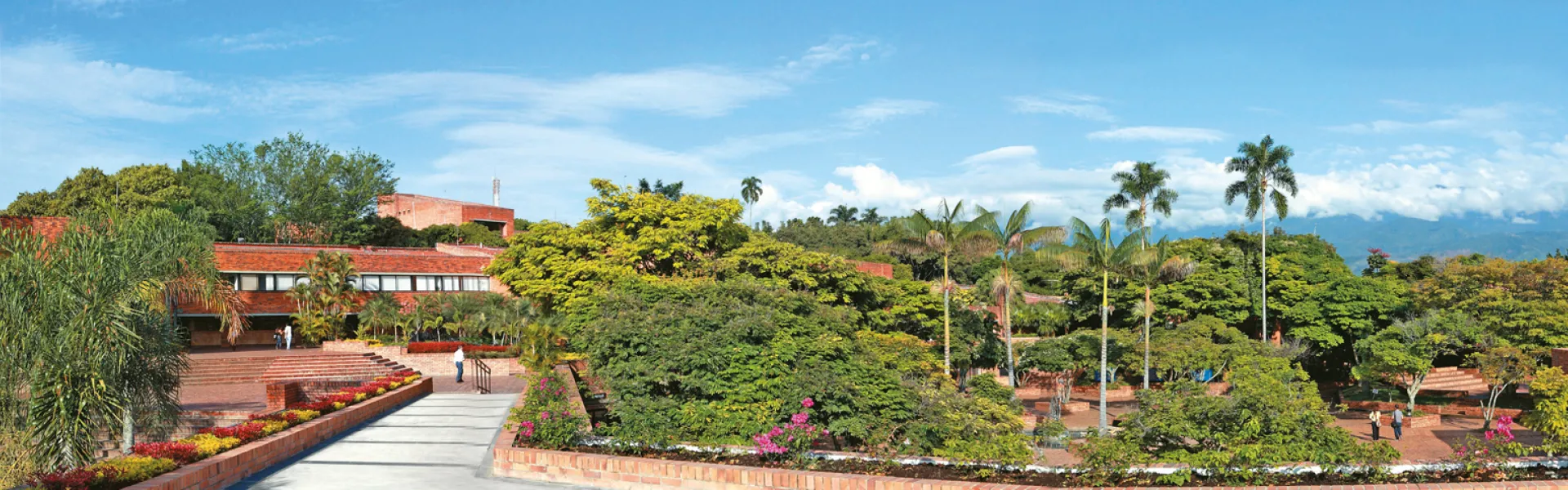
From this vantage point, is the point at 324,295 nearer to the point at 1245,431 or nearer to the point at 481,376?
the point at 481,376

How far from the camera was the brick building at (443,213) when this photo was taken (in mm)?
72312

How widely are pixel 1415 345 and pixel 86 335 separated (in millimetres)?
36633

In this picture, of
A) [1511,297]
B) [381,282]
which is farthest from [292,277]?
[1511,297]

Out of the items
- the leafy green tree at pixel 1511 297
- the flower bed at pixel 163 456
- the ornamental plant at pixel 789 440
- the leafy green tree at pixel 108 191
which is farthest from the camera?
the leafy green tree at pixel 108 191

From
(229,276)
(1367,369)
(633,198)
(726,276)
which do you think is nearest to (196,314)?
(229,276)

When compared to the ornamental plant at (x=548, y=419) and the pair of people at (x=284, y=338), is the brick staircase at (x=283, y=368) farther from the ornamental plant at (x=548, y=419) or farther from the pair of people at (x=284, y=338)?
the ornamental plant at (x=548, y=419)

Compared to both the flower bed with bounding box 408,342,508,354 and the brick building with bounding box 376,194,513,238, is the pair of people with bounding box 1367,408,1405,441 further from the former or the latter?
the brick building with bounding box 376,194,513,238

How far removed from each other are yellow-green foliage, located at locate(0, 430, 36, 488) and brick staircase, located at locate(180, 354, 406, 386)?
18285 mm

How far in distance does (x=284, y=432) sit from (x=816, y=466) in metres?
8.10

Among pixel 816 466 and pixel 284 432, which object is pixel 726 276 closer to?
pixel 284 432

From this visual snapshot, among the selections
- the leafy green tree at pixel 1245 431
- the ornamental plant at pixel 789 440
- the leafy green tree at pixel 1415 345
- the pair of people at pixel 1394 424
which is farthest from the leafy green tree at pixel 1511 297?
the ornamental plant at pixel 789 440

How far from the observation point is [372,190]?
65.4 m

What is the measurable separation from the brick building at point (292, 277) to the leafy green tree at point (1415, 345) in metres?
34.5

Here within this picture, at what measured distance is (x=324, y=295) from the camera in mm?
40156
